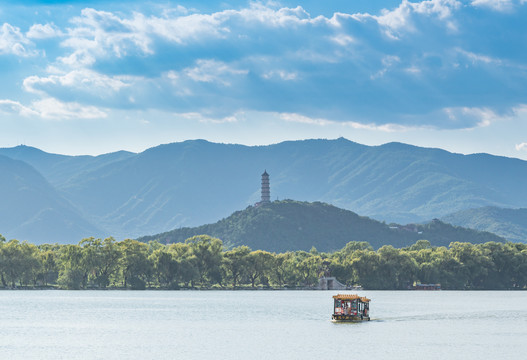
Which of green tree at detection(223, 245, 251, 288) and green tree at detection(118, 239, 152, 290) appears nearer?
green tree at detection(118, 239, 152, 290)

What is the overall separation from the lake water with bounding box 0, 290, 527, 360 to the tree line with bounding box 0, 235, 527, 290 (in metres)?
46.4

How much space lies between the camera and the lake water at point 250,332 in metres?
64.1

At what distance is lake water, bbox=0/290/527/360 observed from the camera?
64062 mm

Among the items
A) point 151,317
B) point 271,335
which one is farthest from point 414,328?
point 151,317

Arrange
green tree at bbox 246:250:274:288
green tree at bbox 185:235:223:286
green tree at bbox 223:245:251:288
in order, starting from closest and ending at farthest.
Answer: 1. green tree at bbox 185:235:223:286
2. green tree at bbox 223:245:251:288
3. green tree at bbox 246:250:274:288

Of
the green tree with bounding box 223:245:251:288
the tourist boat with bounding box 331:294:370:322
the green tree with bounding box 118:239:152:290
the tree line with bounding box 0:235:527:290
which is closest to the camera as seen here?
the tourist boat with bounding box 331:294:370:322

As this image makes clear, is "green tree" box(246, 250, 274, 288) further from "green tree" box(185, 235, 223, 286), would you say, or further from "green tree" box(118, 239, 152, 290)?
"green tree" box(118, 239, 152, 290)

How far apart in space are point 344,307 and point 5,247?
9312 centimetres

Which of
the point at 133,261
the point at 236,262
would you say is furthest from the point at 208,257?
the point at 133,261

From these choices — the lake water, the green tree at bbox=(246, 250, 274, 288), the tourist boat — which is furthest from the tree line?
the tourist boat

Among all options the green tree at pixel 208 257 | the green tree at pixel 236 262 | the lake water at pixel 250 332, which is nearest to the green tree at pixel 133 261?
the green tree at pixel 208 257

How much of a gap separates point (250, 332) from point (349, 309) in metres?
18.2

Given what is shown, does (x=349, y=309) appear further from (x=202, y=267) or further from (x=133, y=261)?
(x=202, y=267)

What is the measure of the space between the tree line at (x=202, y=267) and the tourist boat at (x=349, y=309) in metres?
79.2
